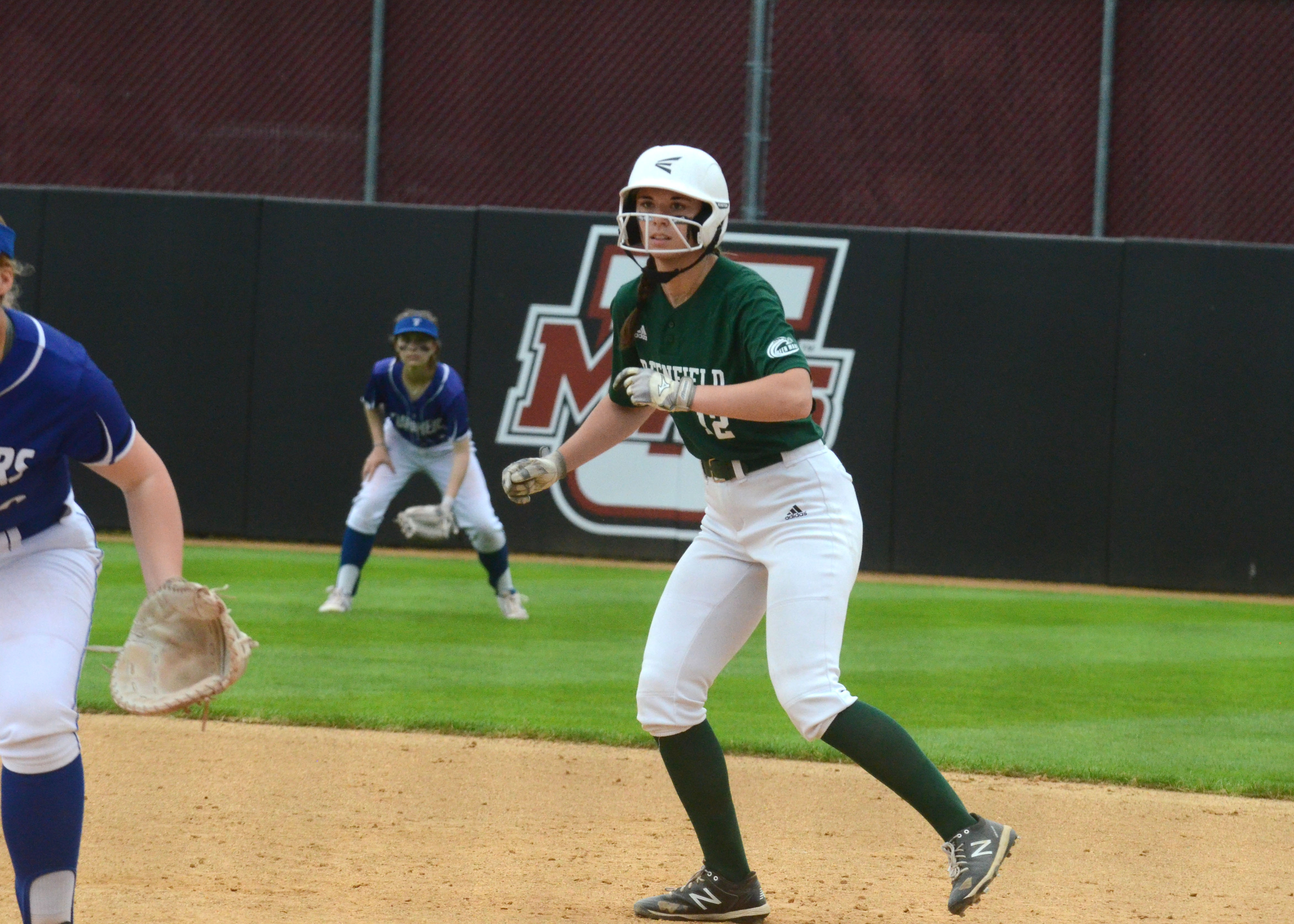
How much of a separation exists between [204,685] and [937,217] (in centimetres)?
1286

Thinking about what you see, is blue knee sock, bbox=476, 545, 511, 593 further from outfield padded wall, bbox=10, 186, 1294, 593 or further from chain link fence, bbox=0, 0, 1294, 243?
chain link fence, bbox=0, 0, 1294, 243

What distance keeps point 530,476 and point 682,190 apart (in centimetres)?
81

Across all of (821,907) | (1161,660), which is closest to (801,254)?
(1161,660)

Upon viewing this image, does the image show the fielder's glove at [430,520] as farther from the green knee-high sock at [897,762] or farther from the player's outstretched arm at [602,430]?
the green knee-high sock at [897,762]

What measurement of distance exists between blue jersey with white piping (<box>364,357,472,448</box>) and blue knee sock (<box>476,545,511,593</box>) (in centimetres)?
71

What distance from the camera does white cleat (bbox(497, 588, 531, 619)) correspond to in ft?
31.6

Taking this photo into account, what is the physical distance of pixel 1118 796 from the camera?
5809 mm

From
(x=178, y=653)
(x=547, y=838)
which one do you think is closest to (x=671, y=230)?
(x=178, y=653)

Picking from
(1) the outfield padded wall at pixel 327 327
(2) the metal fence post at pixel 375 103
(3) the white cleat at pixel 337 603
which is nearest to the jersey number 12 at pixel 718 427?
(3) the white cleat at pixel 337 603

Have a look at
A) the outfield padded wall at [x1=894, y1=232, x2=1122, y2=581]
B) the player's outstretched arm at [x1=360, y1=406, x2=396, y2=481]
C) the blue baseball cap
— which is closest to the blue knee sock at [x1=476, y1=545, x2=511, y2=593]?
the player's outstretched arm at [x1=360, y1=406, x2=396, y2=481]

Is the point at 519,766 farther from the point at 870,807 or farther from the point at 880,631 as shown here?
the point at 880,631

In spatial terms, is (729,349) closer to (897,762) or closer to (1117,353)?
(897,762)

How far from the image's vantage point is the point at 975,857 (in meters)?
3.77

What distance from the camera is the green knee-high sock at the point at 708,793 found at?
4.09 metres
